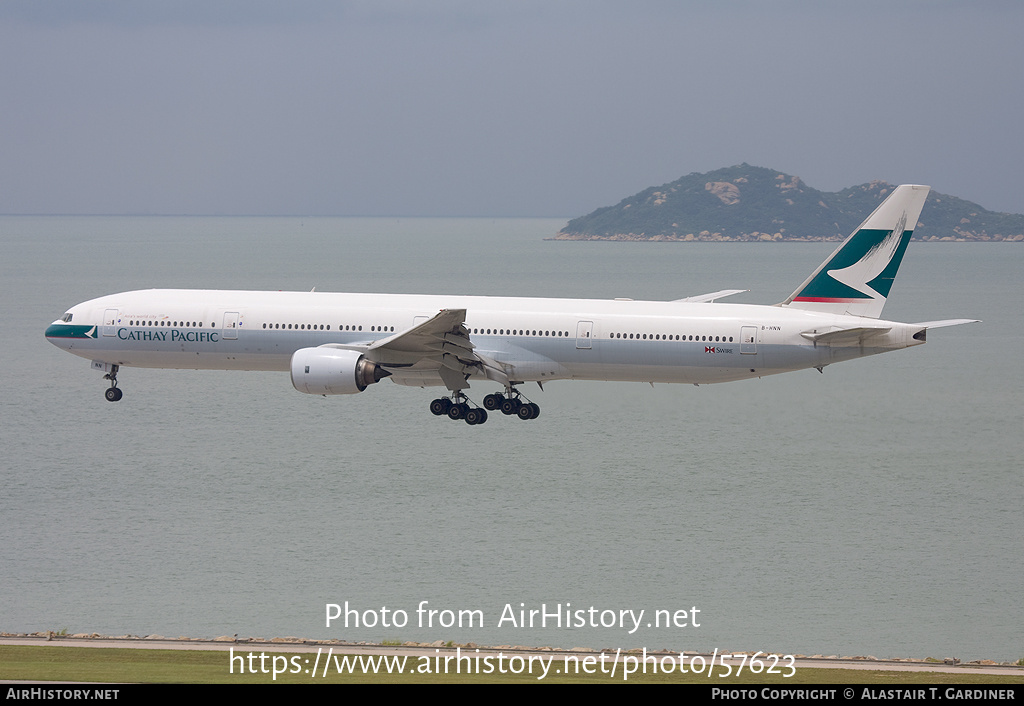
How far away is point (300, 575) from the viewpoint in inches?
2788

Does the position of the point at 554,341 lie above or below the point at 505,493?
above

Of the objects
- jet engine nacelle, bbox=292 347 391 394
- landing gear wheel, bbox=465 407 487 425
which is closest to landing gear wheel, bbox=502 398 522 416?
landing gear wheel, bbox=465 407 487 425

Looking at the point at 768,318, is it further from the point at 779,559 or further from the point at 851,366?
the point at 851,366

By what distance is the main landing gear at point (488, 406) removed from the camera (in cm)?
6512

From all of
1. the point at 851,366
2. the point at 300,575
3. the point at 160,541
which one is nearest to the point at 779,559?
the point at 300,575

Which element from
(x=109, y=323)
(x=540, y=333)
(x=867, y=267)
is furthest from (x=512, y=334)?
(x=109, y=323)

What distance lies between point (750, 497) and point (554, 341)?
2845 centimetres

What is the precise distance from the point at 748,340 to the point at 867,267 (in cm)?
821

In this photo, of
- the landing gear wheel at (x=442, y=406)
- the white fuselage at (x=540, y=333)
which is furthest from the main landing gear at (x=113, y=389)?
the landing gear wheel at (x=442, y=406)

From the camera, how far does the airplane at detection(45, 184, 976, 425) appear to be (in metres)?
62.2

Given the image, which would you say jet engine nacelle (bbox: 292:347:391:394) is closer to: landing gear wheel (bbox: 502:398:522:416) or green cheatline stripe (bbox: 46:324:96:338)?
landing gear wheel (bbox: 502:398:522:416)

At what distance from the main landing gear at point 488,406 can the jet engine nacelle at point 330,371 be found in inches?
210
